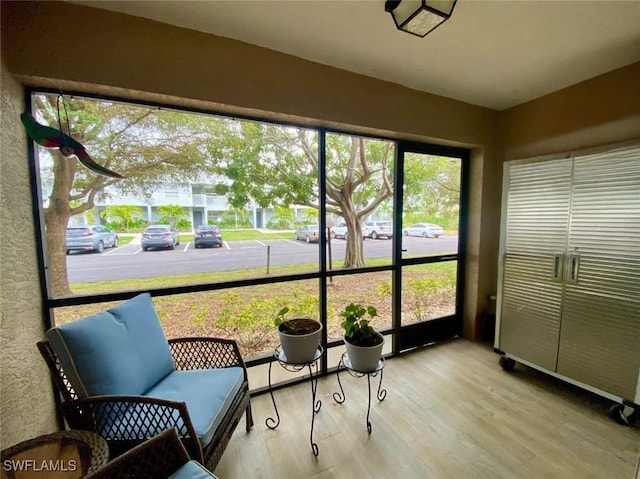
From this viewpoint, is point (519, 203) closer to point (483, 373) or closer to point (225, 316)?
point (483, 373)

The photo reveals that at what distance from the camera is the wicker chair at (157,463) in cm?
88

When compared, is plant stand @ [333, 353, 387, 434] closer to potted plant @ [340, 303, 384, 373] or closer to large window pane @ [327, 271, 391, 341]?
potted plant @ [340, 303, 384, 373]

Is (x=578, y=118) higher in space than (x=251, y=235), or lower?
higher

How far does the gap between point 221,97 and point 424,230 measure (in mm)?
2195

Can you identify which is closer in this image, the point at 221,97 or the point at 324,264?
the point at 221,97

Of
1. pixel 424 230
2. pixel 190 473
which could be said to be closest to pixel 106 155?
pixel 190 473

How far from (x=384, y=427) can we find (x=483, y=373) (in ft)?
3.95

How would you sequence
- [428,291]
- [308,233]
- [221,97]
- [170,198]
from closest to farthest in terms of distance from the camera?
[221,97], [170,198], [308,233], [428,291]

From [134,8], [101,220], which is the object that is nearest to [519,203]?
[134,8]

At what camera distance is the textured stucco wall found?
3.92 feet

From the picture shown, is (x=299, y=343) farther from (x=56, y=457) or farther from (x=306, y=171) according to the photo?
(x=306, y=171)

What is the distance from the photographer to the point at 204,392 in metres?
1.38

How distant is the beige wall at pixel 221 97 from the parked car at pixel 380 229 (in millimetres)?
824

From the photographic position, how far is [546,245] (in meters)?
2.14
